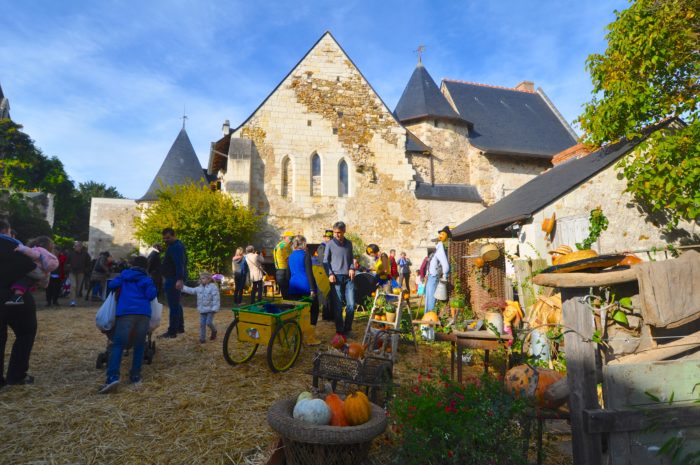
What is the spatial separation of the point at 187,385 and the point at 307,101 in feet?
44.1

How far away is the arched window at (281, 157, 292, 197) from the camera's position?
15.6 m

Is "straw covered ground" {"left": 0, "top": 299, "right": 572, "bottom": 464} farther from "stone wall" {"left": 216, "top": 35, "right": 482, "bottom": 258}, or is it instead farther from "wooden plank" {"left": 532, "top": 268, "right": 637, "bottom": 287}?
"stone wall" {"left": 216, "top": 35, "right": 482, "bottom": 258}

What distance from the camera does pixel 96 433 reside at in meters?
3.05

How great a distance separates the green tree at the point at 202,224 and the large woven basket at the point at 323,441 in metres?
12.1

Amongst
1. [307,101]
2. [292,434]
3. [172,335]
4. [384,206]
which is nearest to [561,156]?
[384,206]

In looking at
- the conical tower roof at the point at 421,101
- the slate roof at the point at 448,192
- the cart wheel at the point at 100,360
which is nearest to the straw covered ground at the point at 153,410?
the cart wheel at the point at 100,360

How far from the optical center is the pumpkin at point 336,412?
242 cm

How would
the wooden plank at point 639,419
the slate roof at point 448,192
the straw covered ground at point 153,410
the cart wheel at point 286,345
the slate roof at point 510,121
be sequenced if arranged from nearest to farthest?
the wooden plank at point 639,419, the straw covered ground at point 153,410, the cart wheel at point 286,345, the slate roof at point 448,192, the slate roof at point 510,121

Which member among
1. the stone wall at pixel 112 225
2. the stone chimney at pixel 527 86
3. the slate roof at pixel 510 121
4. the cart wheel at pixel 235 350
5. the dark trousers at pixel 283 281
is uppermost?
the stone chimney at pixel 527 86

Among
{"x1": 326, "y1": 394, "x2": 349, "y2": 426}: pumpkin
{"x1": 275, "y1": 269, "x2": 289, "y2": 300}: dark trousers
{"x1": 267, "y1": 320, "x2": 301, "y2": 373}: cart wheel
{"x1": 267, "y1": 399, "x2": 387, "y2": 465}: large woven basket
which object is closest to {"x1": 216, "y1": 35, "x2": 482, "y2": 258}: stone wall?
{"x1": 275, "y1": 269, "x2": 289, "y2": 300}: dark trousers

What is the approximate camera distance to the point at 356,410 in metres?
2.46

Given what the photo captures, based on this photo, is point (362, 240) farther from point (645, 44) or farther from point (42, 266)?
point (42, 266)

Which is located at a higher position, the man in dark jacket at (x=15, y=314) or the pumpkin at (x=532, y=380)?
the man in dark jacket at (x=15, y=314)

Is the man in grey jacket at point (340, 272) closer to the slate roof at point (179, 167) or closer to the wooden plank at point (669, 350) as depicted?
the wooden plank at point (669, 350)
